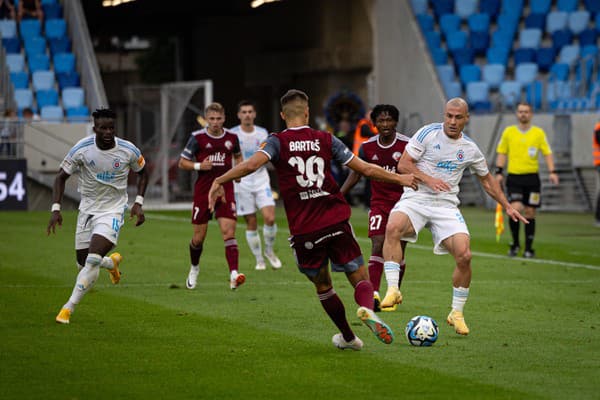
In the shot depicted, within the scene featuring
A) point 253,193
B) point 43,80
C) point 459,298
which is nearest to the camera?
point 459,298

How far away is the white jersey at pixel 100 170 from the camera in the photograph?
11.4 meters

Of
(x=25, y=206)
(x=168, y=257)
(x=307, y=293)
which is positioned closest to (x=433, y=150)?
(x=307, y=293)

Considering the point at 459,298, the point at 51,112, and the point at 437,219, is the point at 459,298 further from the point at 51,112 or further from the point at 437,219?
the point at 51,112

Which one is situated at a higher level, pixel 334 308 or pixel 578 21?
pixel 578 21

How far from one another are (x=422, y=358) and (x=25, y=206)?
67.4ft

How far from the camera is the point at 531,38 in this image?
3444 centimetres

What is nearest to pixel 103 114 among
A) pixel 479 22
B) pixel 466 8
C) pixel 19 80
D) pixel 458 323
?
pixel 458 323

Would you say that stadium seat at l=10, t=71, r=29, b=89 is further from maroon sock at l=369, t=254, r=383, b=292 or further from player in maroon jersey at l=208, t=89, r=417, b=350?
player in maroon jersey at l=208, t=89, r=417, b=350

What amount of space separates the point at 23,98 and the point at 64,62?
188 cm

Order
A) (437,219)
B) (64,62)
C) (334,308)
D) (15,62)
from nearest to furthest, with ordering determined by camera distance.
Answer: (334,308) < (437,219) < (15,62) < (64,62)

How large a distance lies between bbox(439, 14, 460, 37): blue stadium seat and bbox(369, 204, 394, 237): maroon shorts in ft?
79.5

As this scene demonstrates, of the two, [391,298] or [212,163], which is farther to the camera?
[212,163]

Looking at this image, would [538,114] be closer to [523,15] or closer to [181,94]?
[523,15]

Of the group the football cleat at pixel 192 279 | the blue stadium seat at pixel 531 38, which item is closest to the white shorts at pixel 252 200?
the football cleat at pixel 192 279
